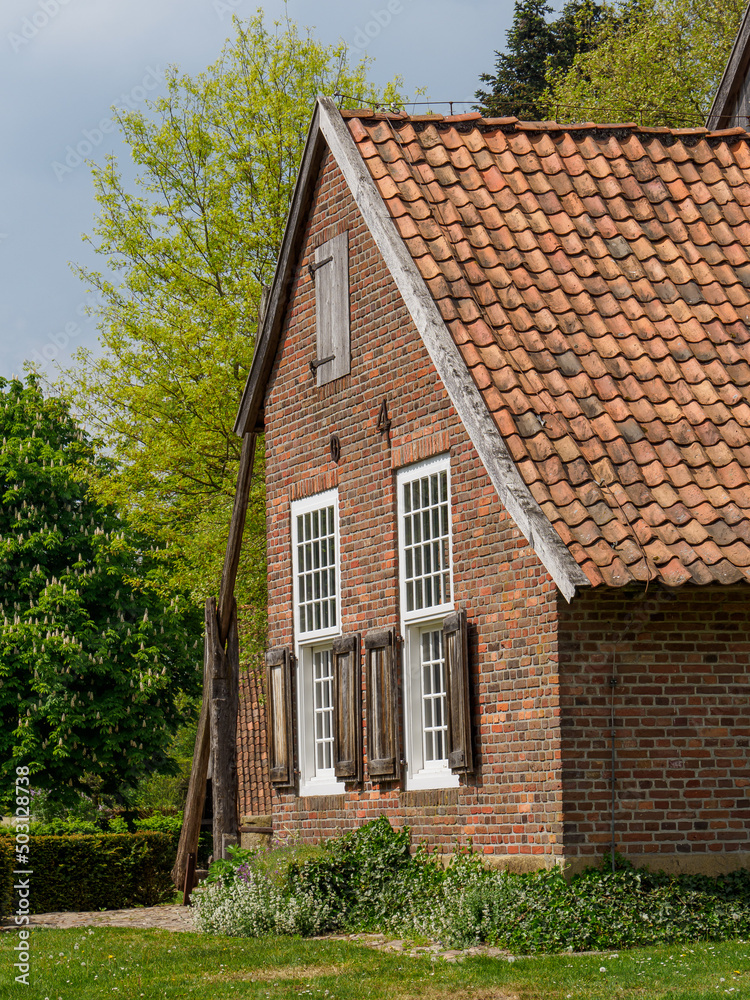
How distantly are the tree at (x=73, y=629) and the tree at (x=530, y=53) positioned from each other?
15397 millimetres

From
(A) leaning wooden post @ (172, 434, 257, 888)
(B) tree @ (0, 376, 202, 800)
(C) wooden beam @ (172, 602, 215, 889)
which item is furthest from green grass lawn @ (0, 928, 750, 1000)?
(B) tree @ (0, 376, 202, 800)

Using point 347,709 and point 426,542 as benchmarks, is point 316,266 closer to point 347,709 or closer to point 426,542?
point 426,542

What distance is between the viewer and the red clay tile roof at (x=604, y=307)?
10508 millimetres

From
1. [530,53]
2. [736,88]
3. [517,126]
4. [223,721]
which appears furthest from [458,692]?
[530,53]

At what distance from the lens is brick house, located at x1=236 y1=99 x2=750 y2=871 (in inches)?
417

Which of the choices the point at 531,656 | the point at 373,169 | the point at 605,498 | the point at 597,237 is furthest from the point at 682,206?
the point at 531,656

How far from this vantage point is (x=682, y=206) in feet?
44.3

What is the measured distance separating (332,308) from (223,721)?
6072mm

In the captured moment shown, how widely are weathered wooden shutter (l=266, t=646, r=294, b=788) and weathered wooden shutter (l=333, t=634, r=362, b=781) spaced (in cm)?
104

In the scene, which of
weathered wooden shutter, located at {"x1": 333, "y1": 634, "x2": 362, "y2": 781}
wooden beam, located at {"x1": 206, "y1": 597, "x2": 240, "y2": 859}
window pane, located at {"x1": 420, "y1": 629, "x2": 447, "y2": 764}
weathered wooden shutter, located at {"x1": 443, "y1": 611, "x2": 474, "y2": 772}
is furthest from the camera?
wooden beam, located at {"x1": 206, "y1": 597, "x2": 240, "y2": 859}

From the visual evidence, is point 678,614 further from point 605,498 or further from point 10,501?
point 10,501

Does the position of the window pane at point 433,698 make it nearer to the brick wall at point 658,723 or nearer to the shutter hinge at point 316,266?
the brick wall at point 658,723

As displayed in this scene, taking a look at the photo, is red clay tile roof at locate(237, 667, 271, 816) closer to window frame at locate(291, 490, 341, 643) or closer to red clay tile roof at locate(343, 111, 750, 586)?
window frame at locate(291, 490, 341, 643)

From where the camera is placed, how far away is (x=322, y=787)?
577 inches
